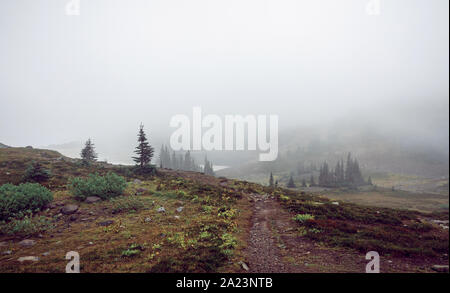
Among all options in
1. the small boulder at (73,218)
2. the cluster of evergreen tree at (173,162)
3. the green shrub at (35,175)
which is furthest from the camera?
the cluster of evergreen tree at (173,162)

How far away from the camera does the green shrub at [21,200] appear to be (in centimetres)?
1160

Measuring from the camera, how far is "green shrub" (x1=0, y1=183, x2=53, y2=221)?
11598 millimetres

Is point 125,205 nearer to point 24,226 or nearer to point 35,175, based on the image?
point 24,226

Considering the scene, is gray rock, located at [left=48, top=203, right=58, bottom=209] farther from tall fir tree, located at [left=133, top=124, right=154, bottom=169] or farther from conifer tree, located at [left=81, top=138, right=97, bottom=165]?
conifer tree, located at [left=81, top=138, right=97, bottom=165]

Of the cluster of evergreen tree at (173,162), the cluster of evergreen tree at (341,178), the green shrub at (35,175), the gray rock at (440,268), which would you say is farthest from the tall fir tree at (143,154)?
the cluster of evergreen tree at (341,178)

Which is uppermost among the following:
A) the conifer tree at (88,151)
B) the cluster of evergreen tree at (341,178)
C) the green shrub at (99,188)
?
the conifer tree at (88,151)

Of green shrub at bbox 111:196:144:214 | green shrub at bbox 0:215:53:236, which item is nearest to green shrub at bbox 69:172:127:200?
green shrub at bbox 111:196:144:214

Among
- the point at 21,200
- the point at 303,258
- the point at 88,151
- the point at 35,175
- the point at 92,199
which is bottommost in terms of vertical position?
the point at 303,258

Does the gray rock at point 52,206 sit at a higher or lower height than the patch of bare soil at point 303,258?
higher

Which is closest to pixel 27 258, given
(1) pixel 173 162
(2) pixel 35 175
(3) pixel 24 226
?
(3) pixel 24 226

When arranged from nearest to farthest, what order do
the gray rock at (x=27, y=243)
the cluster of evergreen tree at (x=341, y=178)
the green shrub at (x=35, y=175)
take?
the gray rock at (x=27, y=243), the green shrub at (x=35, y=175), the cluster of evergreen tree at (x=341, y=178)

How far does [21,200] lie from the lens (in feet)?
41.8

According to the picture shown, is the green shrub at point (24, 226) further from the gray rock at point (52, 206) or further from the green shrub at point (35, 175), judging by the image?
the green shrub at point (35, 175)
